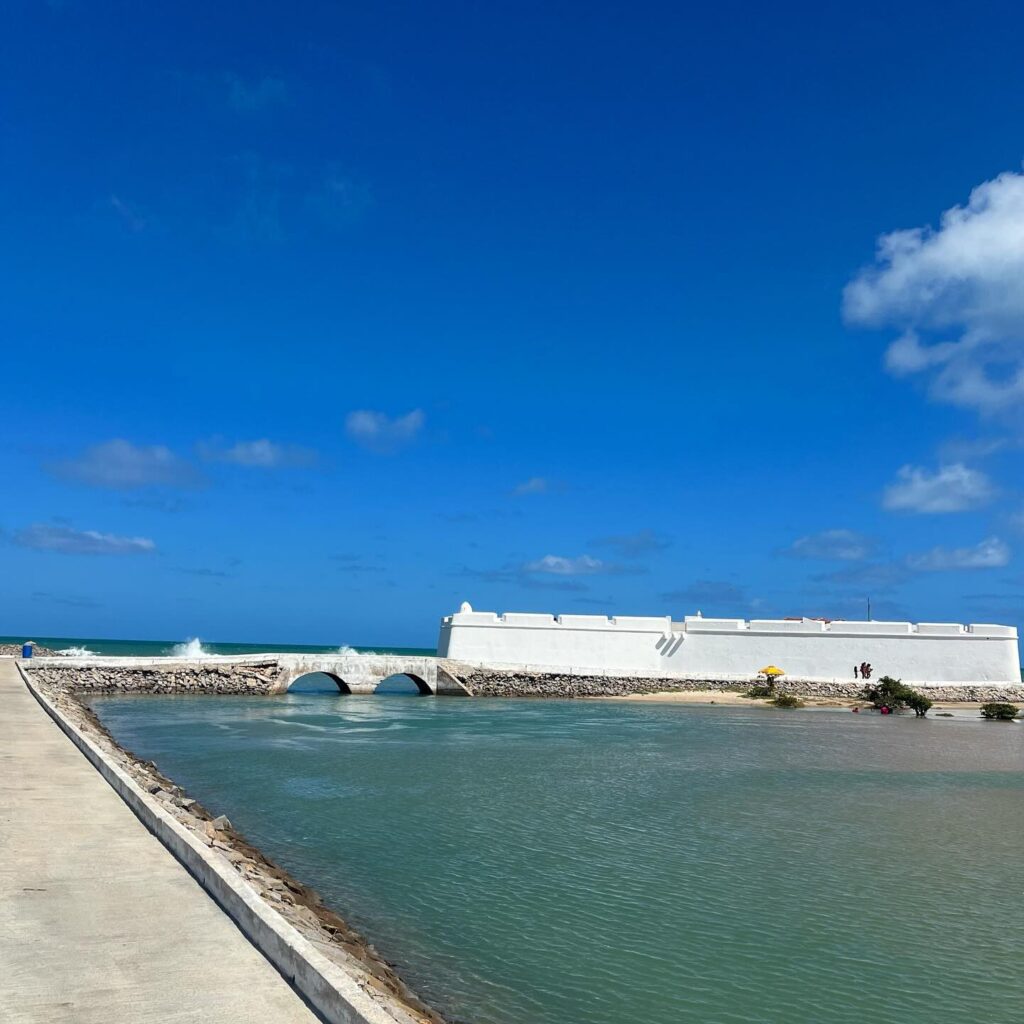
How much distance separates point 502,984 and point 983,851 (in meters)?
9.46

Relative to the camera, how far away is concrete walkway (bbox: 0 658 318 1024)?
500 centimetres

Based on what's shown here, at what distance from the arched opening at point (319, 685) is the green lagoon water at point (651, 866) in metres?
17.8

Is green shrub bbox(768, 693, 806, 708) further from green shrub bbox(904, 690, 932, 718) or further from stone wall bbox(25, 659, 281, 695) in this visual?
stone wall bbox(25, 659, 281, 695)

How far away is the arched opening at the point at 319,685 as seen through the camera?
148 feet

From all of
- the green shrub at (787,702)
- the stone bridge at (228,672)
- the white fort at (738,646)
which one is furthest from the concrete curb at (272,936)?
the white fort at (738,646)

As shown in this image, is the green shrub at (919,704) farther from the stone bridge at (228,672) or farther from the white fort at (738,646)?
the stone bridge at (228,672)

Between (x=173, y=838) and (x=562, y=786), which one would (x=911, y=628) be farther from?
(x=173, y=838)

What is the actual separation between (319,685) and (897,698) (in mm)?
32769

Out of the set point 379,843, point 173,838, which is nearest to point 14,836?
point 173,838

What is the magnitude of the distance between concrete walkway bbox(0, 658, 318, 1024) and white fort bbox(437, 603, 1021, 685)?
40.9m

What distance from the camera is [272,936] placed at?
5.82 meters

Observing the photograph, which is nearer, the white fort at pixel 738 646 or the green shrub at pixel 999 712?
the green shrub at pixel 999 712

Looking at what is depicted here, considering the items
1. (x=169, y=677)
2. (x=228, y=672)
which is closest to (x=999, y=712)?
(x=228, y=672)

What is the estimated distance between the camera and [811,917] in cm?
1023
